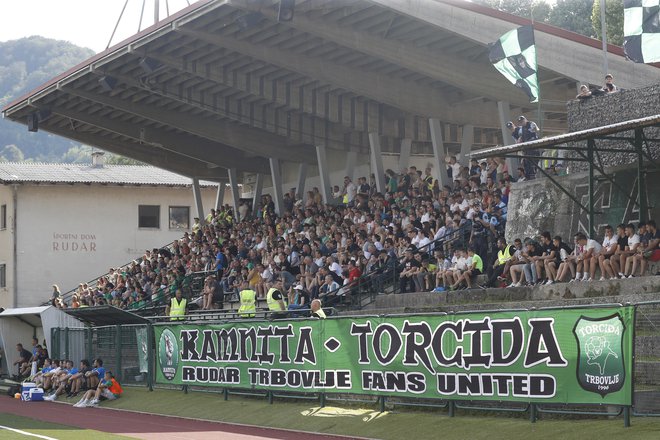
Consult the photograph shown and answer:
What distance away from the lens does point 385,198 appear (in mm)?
34625

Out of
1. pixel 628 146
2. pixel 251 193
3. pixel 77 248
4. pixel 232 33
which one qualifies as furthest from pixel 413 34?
pixel 77 248

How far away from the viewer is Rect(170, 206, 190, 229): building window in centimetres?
5981

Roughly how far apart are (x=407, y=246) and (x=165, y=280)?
54.3 feet

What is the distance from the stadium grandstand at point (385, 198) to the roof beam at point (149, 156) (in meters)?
0.10

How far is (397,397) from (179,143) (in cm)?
3003

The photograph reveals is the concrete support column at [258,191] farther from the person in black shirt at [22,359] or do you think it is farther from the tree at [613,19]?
the tree at [613,19]

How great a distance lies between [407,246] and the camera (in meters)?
27.9

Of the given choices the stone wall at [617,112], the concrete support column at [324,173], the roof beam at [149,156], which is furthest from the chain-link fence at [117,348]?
the roof beam at [149,156]

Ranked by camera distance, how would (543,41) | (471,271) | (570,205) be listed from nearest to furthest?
(471,271), (570,205), (543,41)

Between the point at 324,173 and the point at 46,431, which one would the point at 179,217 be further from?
the point at 46,431

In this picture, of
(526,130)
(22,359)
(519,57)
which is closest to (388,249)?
(526,130)

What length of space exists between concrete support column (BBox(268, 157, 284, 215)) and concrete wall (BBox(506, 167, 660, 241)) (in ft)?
66.6

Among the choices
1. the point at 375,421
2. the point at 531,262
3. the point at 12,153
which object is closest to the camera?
the point at 375,421

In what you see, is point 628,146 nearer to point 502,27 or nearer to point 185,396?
point 502,27
